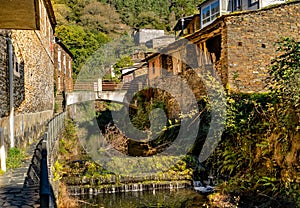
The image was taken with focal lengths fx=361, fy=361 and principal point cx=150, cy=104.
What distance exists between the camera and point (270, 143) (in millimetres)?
10062

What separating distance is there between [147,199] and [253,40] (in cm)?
824

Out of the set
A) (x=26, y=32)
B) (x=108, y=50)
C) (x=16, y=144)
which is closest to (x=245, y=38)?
(x=26, y=32)

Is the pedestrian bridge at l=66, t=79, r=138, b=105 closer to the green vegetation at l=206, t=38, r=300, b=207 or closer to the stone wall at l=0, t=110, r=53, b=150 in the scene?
the stone wall at l=0, t=110, r=53, b=150

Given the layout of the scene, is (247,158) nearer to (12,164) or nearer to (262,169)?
(262,169)

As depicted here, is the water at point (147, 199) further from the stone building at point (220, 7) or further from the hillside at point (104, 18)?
the hillside at point (104, 18)

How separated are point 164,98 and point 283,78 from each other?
11.2 metres

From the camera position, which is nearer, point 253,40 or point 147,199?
point 147,199

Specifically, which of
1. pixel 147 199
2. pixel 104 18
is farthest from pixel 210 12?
pixel 104 18

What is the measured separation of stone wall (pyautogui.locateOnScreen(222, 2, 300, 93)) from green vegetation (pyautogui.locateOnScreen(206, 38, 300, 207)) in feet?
11.0

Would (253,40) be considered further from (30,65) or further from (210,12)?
(210,12)

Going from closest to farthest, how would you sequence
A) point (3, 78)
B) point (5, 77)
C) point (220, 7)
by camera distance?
point (3, 78) < point (5, 77) < point (220, 7)

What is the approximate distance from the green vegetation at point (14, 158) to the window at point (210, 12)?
64.4 ft

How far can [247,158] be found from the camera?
35.5 feet

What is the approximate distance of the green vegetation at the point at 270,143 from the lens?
9359 mm
